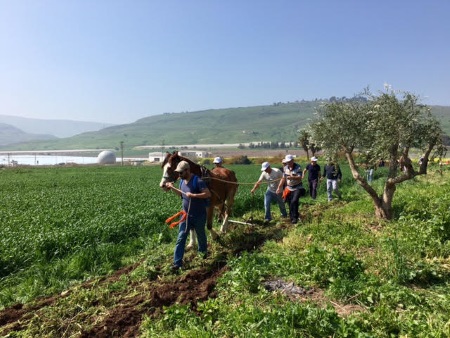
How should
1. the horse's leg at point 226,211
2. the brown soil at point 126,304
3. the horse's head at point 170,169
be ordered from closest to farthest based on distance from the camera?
1. the brown soil at point 126,304
2. the horse's head at point 170,169
3. the horse's leg at point 226,211

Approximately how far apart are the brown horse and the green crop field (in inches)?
32.7

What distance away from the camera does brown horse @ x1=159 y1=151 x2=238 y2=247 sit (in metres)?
8.56

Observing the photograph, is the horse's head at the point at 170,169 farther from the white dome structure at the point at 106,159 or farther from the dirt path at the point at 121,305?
the white dome structure at the point at 106,159

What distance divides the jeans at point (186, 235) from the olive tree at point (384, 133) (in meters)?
5.32

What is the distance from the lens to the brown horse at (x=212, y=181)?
28.1 feet

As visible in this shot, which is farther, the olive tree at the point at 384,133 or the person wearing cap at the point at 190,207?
the olive tree at the point at 384,133

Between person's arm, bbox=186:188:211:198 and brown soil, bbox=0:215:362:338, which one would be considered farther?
person's arm, bbox=186:188:211:198

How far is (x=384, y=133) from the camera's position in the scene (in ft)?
33.4

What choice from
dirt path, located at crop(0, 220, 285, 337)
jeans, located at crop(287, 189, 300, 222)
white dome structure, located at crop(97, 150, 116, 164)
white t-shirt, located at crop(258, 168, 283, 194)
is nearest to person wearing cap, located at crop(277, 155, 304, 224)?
jeans, located at crop(287, 189, 300, 222)

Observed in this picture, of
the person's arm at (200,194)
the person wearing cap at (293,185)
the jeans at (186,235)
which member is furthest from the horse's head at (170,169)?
the person wearing cap at (293,185)

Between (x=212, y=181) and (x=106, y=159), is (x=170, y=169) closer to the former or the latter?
(x=212, y=181)

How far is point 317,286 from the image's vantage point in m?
6.10

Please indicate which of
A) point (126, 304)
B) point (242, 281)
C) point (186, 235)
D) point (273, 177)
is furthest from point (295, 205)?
point (126, 304)

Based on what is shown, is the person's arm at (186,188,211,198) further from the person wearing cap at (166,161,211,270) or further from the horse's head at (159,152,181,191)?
the horse's head at (159,152,181,191)
